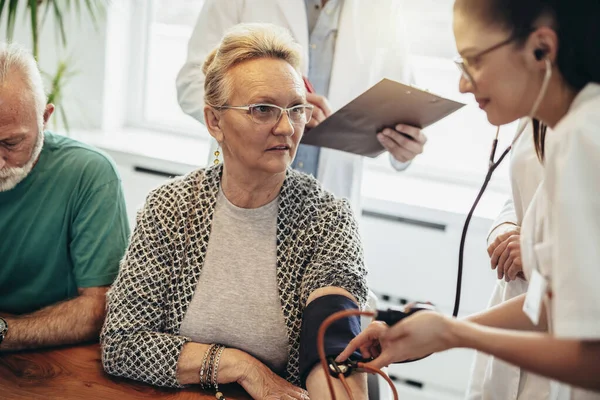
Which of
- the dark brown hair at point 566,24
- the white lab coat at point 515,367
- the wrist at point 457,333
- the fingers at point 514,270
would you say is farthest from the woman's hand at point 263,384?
the dark brown hair at point 566,24

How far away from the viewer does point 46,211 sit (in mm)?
1816

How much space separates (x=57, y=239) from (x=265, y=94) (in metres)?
0.72

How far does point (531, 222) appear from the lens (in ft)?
3.12

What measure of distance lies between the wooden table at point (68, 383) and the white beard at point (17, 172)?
476mm

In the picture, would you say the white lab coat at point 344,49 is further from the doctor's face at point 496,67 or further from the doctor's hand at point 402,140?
the doctor's face at point 496,67

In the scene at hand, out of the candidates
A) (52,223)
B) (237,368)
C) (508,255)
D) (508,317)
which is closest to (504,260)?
(508,255)

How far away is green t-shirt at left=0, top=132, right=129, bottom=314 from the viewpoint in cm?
180

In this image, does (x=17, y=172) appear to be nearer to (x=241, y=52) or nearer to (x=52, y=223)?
(x=52, y=223)

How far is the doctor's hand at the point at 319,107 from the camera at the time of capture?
185 cm

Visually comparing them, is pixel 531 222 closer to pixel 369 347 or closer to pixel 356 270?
pixel 369 347

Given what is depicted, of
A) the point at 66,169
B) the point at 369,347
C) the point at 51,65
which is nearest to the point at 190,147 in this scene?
the point at 51,65

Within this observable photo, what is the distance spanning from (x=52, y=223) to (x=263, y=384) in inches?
30.6

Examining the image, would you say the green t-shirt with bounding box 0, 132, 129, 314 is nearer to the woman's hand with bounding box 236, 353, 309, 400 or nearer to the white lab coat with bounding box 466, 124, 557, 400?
the woman's hand with bounding box 236, 353, 309, 400

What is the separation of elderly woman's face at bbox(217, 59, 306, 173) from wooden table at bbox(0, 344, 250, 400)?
53 centimetres
